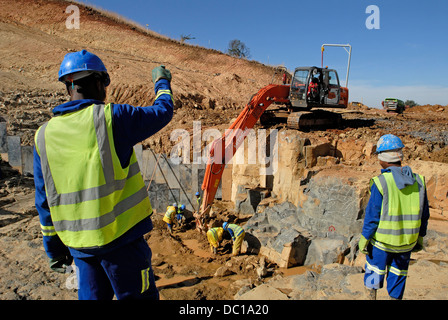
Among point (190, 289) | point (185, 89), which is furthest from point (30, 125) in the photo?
point (190, 289)

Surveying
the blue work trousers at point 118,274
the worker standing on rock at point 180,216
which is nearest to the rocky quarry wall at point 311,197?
the worker standing on rock at point 180,216

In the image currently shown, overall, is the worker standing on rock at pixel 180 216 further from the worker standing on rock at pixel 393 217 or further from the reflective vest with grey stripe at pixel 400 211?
the reflective vest with grey stripe at pixel 400 211

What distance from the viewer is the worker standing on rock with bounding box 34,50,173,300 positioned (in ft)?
4.91

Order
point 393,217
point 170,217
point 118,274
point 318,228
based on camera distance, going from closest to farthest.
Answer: point 118,274, point 393,217, point 318,228, point 170,217

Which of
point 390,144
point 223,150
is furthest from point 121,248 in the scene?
point 223,150

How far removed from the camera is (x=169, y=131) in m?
11.1

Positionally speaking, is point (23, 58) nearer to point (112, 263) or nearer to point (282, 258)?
point (282, 258)

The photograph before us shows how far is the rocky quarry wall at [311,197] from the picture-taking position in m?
5.81

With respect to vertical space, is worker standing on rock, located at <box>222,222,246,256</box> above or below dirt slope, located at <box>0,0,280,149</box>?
below

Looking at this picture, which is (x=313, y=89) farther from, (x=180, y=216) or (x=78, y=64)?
(x=78, y=64)

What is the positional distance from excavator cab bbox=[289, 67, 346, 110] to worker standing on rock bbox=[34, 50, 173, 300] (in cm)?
805

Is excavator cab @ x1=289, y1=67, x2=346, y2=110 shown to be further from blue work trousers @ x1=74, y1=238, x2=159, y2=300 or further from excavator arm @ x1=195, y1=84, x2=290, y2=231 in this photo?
blue work trousers @ x1=74, y1=238, x2=159, y2=300

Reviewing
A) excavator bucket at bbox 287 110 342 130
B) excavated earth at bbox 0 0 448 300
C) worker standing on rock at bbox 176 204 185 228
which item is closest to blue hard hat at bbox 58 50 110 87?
excavated earth at bbox 0 0 448 300

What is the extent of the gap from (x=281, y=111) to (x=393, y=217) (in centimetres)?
839
